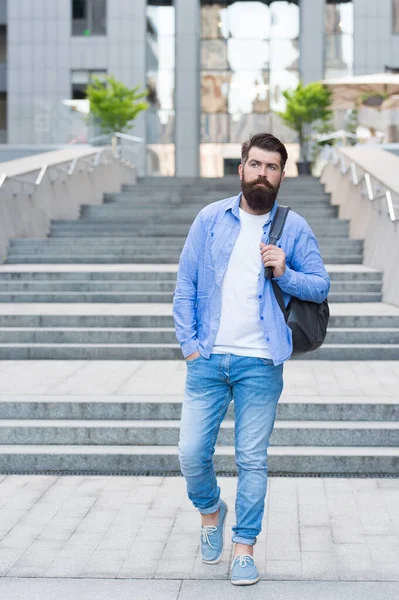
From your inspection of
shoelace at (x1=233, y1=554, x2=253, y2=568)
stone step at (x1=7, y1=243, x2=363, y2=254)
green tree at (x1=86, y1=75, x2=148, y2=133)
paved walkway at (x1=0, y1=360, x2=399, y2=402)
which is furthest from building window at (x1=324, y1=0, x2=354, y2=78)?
shoelace at (x1=233, y1=554, x2=253, y2=568)

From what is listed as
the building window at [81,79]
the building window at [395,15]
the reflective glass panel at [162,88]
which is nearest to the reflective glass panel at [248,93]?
the reflective glass panel at [162,88]

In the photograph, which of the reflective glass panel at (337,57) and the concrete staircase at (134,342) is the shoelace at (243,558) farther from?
the reflective glass panel at (337,57)

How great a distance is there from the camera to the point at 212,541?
491cm

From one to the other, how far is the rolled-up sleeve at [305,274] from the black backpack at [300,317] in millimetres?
39

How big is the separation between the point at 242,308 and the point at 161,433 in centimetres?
269

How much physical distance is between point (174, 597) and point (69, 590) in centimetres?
50

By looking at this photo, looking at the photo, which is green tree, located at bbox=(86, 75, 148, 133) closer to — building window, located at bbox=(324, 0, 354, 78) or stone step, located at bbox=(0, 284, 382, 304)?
building window, located at bbox=(324, 0, 354, 78)

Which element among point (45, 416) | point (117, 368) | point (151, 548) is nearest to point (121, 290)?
point (117, 368)

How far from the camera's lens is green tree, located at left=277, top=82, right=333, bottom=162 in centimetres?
3231

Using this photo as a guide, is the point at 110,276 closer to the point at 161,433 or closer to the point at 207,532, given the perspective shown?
the point at 161,433

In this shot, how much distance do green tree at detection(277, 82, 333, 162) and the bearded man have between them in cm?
2762

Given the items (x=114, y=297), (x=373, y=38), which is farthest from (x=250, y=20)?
(x=114, y=297)

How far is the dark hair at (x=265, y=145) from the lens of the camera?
4.59 metres

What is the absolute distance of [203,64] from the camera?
42250 mm
